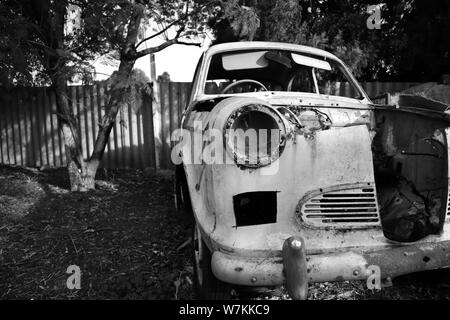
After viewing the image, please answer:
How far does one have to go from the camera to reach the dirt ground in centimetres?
265

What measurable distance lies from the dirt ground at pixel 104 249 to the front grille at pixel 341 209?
0.72 meters

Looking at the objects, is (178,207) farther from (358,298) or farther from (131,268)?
(358,298)

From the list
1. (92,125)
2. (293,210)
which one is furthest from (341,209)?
(92,125)

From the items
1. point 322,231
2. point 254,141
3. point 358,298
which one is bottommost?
point 358,298

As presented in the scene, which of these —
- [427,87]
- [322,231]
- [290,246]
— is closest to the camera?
[290,246]

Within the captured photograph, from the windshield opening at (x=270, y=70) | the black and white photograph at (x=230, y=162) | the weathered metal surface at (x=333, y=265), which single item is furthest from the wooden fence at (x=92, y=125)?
the weathered metal surface at (x=333, y=265)

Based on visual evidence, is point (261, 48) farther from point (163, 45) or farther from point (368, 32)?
point (368, 32)

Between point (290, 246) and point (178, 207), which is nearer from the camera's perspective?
point (290, 246)

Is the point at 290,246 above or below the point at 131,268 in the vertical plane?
above

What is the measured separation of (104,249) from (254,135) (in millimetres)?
1992

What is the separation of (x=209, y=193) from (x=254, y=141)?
347 mm

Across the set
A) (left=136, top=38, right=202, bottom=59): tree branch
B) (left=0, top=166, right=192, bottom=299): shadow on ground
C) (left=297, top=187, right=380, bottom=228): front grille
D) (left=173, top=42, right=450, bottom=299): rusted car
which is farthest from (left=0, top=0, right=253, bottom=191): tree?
(left=297, top=187, right=380, bottom=228): front grille

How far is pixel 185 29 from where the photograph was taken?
4891mm

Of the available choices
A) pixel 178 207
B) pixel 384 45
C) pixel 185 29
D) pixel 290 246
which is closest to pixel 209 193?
pixel 290 246
